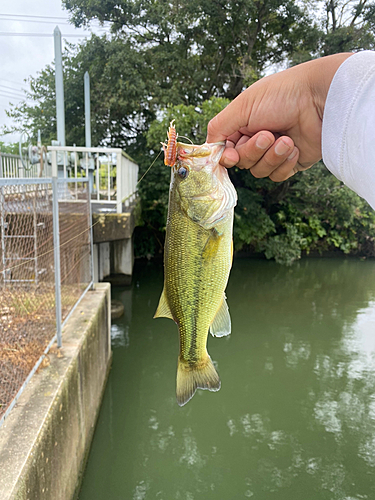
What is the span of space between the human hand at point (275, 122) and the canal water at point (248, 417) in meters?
3.28

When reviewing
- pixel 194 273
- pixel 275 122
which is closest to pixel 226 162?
pixel 275 122

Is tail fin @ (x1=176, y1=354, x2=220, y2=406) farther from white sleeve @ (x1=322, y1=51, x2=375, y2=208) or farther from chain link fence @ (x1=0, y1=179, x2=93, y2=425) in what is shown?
chain link fence @ (x1=0, y1=179, x2=93, y2=425)

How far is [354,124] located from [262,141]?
1.72ft

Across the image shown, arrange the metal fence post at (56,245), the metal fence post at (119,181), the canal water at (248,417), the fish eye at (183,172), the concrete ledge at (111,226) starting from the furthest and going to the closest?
the concrete ledge at (111,226) → the metal fence post at (119,181) → the canal water at (248,417) → the metal fence post at (56,245) → the fish eye at (183,172)

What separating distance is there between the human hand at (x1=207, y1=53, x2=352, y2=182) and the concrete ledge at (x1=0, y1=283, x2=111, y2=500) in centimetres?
192

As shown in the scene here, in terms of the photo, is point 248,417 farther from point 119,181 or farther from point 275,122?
point 119,181

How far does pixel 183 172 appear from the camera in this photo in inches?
66.9

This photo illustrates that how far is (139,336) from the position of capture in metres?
7.52

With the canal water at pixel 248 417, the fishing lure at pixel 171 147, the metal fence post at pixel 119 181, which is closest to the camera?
the fishing lure at pixel 171 147

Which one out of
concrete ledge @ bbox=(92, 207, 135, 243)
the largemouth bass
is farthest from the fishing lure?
concrete ledge @ bbox=(92, 207, 135, 243)

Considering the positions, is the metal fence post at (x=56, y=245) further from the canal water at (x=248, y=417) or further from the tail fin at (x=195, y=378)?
the tail fin at (x=195, y=378)

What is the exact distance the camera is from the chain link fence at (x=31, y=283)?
2957mm

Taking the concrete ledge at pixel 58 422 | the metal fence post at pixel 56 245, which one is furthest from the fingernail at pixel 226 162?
the metal fence post at pixel 56 245

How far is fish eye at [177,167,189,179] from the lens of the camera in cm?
170
